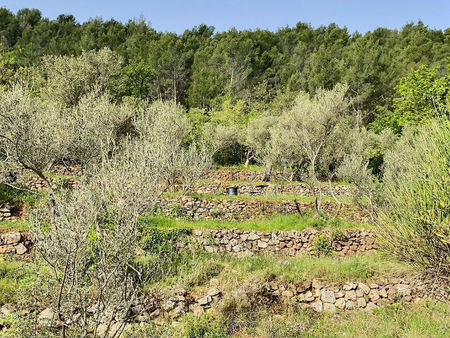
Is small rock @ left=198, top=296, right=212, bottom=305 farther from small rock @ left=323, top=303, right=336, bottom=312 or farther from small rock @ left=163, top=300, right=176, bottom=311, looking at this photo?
small rock @ left=323, top=303, right=336, bottom=312

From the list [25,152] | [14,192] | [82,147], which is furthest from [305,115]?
[14,192]

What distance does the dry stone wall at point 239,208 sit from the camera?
20766 millimetres

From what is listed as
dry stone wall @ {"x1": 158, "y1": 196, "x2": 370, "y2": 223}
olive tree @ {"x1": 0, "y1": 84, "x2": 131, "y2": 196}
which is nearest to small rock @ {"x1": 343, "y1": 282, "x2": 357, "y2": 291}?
dry stone wall @ {"x1": 158, "y1": 196, "x2": 370, "y2": 223}

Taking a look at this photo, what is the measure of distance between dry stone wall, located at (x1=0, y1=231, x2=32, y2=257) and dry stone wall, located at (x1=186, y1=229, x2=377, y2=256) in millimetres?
8214

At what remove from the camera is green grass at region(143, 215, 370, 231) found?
1733 cm

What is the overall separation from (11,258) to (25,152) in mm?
4905

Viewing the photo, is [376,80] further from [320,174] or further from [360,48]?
[320,174]

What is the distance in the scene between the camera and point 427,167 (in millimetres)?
8633

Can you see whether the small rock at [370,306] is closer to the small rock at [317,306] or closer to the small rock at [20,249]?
the small rock at [317,306]

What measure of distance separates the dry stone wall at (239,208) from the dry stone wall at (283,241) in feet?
12.2

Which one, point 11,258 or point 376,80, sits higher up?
point 376,80

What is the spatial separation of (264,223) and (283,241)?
7.04 ft

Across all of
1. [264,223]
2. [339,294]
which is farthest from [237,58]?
[339,294]

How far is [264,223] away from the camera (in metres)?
19.3
